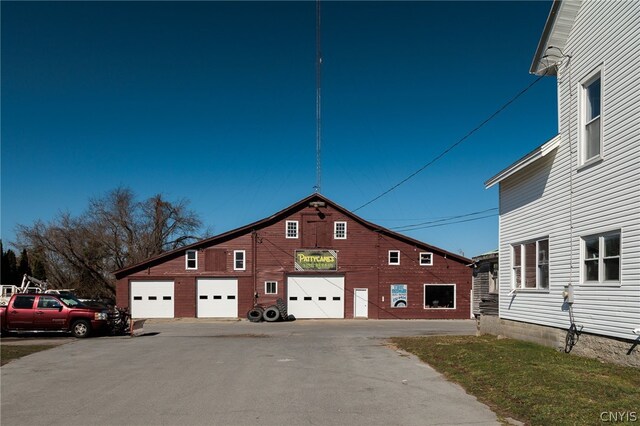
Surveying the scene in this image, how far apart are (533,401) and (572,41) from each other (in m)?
9.62

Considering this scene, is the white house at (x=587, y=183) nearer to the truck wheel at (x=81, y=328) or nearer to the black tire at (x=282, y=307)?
the truck wheel at (x=81, y=328)

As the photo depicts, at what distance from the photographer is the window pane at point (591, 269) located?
12.9 meters

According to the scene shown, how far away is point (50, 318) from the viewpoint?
22.6 meters

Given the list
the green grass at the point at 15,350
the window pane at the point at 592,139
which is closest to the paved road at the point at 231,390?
the green grass at the point at 15,350

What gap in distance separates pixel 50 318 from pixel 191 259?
17945 mm

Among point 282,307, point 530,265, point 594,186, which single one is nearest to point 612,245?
point 594,186

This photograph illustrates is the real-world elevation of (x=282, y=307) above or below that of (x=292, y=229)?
below

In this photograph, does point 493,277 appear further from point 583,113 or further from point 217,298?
point 217,298

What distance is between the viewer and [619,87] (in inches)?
472

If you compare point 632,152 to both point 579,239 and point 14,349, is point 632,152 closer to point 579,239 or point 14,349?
point 579,239

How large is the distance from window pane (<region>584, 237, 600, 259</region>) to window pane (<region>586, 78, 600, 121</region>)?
2.76 m

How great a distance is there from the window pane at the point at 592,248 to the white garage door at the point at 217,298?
98.2ft

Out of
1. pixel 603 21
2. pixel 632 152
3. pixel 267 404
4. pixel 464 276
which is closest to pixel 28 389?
pixel 267 404

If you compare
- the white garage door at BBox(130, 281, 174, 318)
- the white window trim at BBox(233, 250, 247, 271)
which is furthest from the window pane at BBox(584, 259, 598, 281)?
the white garage door at BBox(130, 281, 174, 318)
